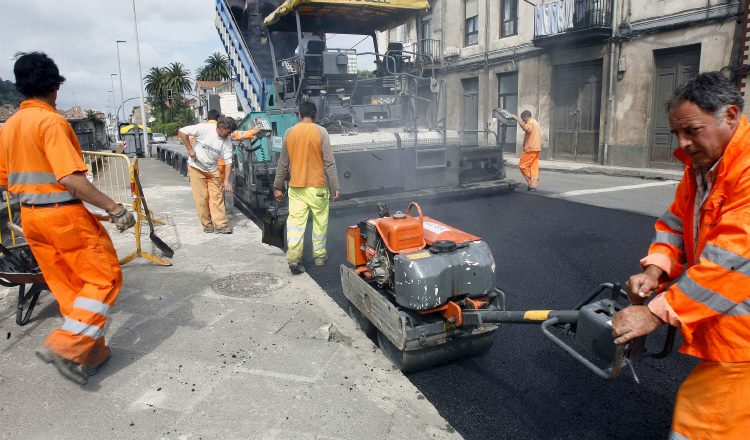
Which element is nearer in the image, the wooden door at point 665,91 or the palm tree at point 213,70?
the wooden door at point 665,91

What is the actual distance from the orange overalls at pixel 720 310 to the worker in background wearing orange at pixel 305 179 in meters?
3.53

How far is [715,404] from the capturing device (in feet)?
4.91

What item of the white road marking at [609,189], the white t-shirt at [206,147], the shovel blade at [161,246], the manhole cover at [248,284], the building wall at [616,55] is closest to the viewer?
the manhole cover at [248,284]

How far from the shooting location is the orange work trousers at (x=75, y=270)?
8.81 ft

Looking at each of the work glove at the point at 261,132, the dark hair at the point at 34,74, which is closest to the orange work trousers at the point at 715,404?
the dark hair at the point at 34,74

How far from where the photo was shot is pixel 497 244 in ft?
18.6

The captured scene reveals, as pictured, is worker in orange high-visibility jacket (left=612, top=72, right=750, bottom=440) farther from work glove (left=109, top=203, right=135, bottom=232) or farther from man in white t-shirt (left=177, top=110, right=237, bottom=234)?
man in white t-shirt (left=177, top=110, right=237, bottom=234)

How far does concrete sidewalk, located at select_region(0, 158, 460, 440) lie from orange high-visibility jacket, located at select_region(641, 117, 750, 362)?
1.23 meters

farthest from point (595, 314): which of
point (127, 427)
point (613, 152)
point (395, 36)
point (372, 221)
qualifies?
point (395, 36)

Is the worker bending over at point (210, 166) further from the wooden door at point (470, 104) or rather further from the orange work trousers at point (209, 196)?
the wooden door at point (470, 104)

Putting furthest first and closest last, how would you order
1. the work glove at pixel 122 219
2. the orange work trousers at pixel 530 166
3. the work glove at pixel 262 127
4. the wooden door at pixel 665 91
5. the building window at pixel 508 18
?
the building window at pixel 508 18 → the wooden door at pixel 665 91 → the orange work trousers at pixel 530 166 → the work glove at pixel 262 127 → the work glove at pixel 122 219

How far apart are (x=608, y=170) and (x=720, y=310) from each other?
12.9m

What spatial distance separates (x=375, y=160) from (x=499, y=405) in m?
4.71

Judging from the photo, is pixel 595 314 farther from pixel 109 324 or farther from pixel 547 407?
pixel 109 324
